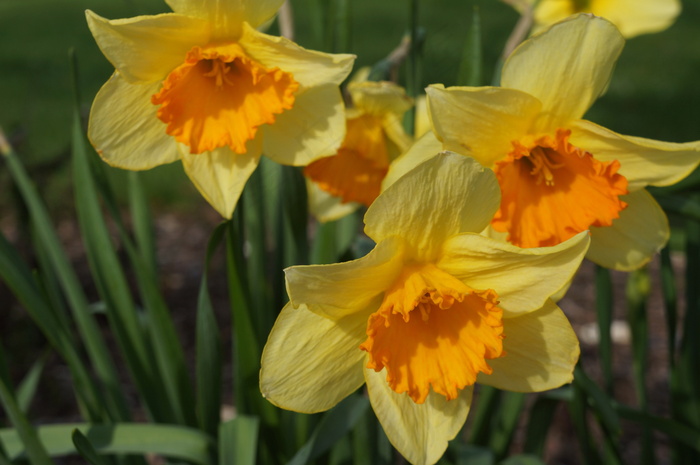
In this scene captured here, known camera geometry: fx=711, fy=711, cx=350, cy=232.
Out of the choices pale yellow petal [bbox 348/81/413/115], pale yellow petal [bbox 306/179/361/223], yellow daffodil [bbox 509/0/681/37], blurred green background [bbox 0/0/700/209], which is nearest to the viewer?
pale yellow petal [bbox 348/81/413/115]

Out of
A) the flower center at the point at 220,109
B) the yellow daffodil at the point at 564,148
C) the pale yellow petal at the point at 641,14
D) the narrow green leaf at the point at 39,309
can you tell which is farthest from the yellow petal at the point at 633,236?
the narrow green leaf at the point at 39,309

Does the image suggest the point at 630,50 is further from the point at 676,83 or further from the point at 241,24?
the point at 241,24

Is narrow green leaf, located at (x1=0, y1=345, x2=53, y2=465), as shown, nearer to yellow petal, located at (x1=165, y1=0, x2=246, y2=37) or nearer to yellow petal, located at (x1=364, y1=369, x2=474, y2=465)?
yellow petal, located at (x1=364, y1=369, x2=474, y2=465)

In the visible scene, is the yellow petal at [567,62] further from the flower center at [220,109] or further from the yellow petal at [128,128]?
the yellow petal at [128,128]

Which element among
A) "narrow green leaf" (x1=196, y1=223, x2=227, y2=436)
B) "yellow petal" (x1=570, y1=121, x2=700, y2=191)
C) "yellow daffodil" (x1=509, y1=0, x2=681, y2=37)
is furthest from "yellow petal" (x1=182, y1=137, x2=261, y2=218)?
"yellow daffodil" (x1=509, y1=0, x2=681, y2=37)

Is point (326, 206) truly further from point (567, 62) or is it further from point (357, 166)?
point (567, 62)

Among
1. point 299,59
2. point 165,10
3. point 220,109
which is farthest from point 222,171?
point 165,10
